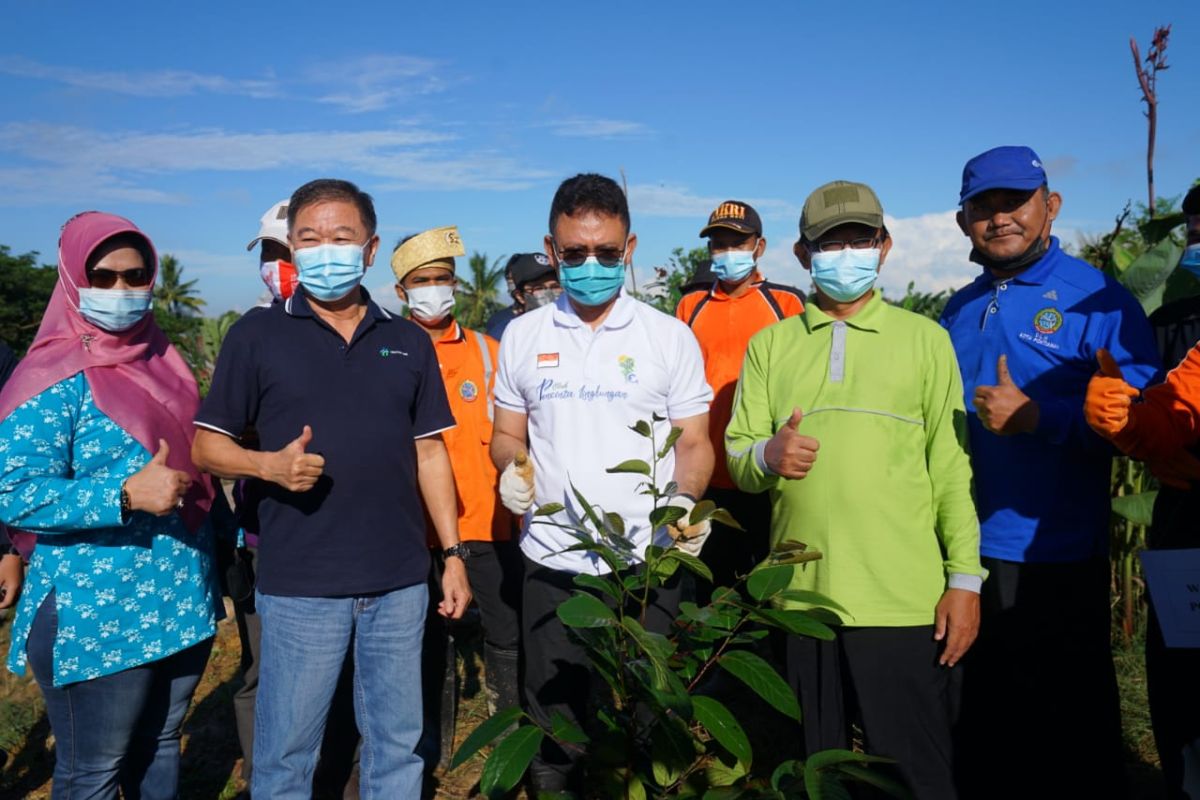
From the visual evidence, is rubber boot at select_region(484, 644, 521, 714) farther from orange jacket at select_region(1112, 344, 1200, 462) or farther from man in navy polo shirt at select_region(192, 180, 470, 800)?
orange jacket at select_region(1112, 344, 1200, 462)

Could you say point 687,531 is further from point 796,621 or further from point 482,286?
point 482,286

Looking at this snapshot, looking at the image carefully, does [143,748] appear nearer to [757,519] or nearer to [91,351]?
[91,351]

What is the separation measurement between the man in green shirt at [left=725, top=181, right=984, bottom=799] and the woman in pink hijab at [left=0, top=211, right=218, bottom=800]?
5.73ft

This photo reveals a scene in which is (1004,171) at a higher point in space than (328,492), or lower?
higher

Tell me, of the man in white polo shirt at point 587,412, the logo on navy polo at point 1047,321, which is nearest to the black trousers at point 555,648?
the man in white polo shirt at point 587,412

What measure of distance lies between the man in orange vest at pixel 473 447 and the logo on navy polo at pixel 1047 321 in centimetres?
213

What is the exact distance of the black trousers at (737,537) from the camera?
4.00 m

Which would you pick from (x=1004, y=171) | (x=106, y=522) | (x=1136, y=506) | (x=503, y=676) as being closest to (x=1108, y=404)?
(x=1004, y=171)

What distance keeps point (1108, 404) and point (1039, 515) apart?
0.64 meters

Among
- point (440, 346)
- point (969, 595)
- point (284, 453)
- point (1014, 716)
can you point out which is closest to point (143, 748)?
point (284, 453)

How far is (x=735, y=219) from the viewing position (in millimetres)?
4395

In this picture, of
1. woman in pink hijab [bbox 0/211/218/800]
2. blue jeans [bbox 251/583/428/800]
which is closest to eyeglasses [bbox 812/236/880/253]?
blue jeans [bbox 251/583/428/800]

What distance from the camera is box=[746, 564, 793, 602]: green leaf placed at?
1577 mm

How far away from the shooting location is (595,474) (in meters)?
2.66
